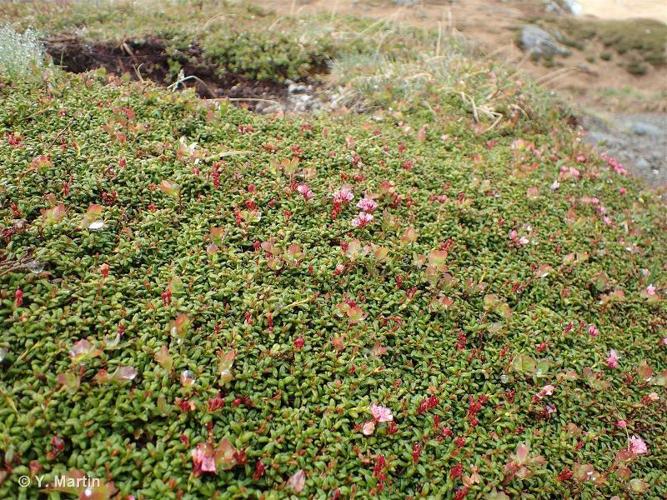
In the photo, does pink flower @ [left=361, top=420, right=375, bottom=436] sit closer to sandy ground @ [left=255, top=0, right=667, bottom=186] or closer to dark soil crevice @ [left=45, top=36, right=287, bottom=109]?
dark soil crevice @ [left=45, top=36, right=287, bottom=109]

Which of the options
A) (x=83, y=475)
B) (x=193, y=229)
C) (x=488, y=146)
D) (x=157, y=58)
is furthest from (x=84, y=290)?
(x=157, y=58)

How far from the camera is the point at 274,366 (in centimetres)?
228

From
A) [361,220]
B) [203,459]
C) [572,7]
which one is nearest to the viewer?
[203,459]

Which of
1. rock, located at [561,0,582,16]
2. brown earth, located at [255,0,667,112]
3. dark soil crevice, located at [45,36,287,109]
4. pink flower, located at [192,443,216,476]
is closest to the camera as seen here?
pink flower, located at [192,443,216,476]

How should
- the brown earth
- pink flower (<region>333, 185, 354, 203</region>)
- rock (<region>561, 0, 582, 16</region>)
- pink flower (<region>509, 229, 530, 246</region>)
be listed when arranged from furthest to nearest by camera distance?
rock (<region>561, 0, 582, 16</region>) → the brown earth → pink flower (<region>509, 229, 530, 246</region>) → pink flower (<region>333, 185, 354, 203</region>)

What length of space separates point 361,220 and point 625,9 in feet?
56.3

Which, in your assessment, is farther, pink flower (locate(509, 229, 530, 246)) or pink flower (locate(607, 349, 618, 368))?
pink flower (locate(509, 229, 530, 246))

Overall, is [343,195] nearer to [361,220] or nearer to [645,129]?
[361,220]

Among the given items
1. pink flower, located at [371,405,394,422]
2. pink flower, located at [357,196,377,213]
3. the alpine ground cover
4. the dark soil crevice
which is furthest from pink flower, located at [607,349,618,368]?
the dark soil crevice

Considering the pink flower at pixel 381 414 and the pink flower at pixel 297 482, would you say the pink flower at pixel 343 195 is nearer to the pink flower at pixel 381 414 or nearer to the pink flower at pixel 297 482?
the pink flower at pixel 381 414

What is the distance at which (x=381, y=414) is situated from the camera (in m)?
2.21

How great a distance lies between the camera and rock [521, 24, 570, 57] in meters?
11.7

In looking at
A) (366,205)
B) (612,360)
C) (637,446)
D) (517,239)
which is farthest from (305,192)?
(637,446)

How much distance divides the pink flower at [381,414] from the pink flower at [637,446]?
4.27 feet
